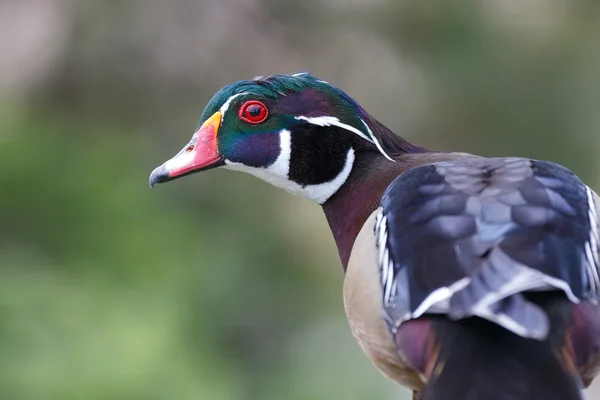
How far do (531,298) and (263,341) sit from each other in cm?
231

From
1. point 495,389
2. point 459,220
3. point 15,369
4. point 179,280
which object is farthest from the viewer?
point 179,280

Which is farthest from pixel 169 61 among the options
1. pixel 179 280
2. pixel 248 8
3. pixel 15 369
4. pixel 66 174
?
pixel 15 369

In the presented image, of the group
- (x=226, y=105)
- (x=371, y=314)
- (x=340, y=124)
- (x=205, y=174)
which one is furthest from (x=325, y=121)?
(x=205, y=174)

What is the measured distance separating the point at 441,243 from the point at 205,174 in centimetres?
230

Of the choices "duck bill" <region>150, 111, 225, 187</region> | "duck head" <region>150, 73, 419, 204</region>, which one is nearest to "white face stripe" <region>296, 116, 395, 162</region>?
"duck head" <region>150, 73, 419, 204</region>

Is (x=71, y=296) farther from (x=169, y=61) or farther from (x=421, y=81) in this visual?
(x=421, y=81)

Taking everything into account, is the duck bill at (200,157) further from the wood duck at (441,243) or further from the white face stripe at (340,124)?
the white face stripe at (340,124)

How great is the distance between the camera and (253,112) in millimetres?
1205

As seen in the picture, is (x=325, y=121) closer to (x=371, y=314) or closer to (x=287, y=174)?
(x=287, y=174)

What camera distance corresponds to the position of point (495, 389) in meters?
0.79

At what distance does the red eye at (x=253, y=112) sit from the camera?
120 centimetres

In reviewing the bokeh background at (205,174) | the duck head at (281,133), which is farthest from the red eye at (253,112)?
the bokeh background at (205,174)

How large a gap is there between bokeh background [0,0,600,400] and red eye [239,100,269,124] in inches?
53.1

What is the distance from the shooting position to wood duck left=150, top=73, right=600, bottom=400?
80cm
